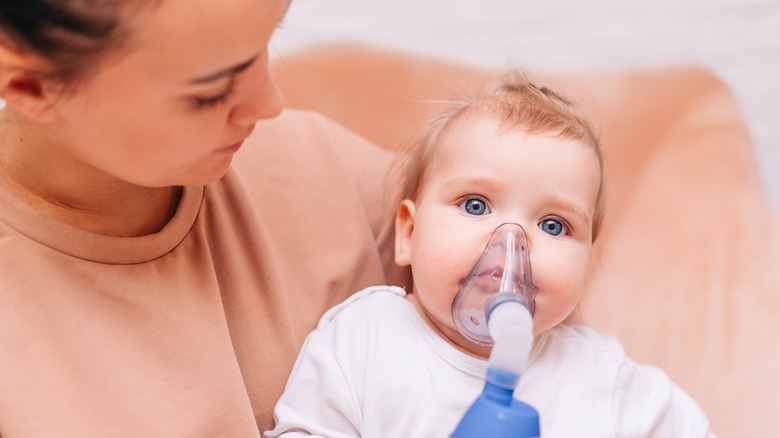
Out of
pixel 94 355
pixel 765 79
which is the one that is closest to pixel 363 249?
pixel 94 355

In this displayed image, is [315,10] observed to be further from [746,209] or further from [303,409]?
[303,409]

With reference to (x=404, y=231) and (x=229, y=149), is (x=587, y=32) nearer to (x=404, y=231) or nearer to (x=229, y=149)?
(x=404, y=231)

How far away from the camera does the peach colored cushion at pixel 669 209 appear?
1535 millimetres

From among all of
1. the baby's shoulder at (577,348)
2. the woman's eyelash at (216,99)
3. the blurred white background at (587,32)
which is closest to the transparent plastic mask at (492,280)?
the baby's shoulder at (577,348)

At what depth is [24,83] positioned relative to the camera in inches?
36.0

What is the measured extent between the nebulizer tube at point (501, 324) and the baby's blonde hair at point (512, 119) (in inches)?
6.9

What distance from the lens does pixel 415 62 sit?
192 cm

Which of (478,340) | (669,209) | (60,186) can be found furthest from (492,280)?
(669,209)

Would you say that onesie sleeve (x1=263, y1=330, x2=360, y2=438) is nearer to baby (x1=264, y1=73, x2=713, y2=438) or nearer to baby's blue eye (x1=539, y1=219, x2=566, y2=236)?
baby (x1=264, y1=73, x2=713, y2=438)

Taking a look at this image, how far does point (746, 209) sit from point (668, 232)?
154mm

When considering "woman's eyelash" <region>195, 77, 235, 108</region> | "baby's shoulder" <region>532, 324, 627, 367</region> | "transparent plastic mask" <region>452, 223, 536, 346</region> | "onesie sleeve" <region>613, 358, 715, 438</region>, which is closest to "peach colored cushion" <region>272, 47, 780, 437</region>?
"onesie sleeve" <region>613, 358, 715, 438</region>

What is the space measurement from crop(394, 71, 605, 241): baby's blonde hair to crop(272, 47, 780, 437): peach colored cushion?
0.29 meters

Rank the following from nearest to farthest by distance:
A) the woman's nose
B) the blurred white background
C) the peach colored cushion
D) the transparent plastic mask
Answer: the woman's nose < the transparent plastic mask < the peach colored cushion < the blurred white background

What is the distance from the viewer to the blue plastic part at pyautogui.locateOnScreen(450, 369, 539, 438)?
0.90m
